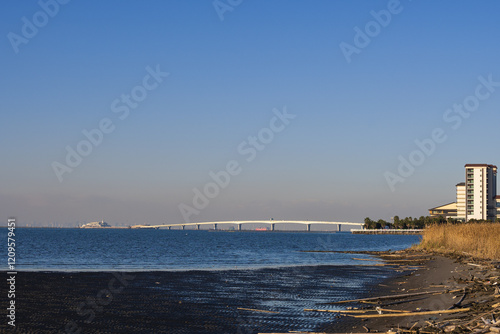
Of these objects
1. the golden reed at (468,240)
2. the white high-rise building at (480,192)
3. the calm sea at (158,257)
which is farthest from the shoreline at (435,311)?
the white high-rise building at (480,192)

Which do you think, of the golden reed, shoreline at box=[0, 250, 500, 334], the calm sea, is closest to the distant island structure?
the calm sea

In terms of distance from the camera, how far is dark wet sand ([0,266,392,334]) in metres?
17.1

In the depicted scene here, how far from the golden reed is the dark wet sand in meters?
9.66

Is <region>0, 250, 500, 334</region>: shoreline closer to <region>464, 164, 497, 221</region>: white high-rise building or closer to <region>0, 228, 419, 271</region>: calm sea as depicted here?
<region>0, 228, 419, 271</region>: calm sea

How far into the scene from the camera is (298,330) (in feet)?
53.3

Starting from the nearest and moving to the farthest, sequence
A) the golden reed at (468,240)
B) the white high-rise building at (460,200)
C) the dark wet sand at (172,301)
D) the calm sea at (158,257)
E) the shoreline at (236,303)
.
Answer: the shoreline at (236,303)
the dark wet sand at (172,301)
the golden reed at (468,240)
the calm sea at (158,257)
the white high-rise building at (460,200)

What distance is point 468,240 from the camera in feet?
151

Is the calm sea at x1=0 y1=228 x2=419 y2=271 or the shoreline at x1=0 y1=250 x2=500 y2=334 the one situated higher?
the shoreline at x1=0 y1=250 x2=500 y2=334

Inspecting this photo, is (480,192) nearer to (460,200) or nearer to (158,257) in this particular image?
(460,200)

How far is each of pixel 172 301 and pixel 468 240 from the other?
32.6 meters

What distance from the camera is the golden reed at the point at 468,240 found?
38022mm

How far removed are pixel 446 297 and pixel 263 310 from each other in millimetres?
7068

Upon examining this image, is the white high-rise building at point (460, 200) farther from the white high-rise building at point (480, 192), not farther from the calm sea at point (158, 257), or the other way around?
the calm sea at point (158, 257)

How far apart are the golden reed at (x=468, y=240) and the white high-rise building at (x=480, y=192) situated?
136m
